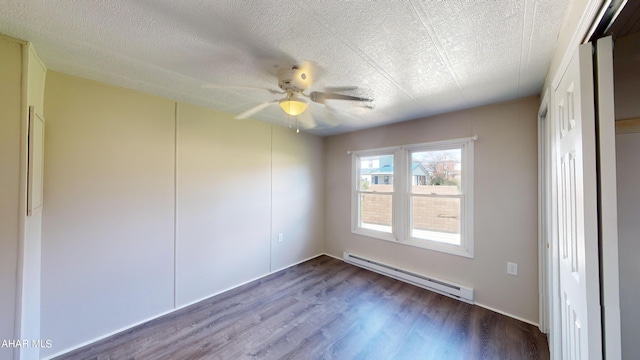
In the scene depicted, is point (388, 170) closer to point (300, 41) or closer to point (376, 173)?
point (376, 173)

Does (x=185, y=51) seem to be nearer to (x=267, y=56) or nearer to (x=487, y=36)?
(x=267, y=56)

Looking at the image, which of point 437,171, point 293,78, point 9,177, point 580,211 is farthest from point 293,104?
point 437,171

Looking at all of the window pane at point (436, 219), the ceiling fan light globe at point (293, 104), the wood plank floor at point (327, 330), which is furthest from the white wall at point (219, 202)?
the window pane at point (436, 219)

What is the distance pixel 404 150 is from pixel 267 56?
2297mm

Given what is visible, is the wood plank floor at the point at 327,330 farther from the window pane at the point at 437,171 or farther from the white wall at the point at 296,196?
the window pane at the point at 437,171

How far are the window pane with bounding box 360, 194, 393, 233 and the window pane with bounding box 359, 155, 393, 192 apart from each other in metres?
0.14

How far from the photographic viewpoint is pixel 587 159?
93 centimetres

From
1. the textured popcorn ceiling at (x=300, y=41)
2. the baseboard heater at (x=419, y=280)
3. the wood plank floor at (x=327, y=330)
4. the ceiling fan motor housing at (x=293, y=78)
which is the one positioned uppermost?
the textured popcorn ceiling at (x=300, y=41)

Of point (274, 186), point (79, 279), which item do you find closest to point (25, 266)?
point (79, 279)

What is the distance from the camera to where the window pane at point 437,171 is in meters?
2.74

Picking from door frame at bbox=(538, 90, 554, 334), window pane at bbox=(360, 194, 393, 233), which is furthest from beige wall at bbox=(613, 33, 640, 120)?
window pane at bbox=(360, 194, 393, 233)

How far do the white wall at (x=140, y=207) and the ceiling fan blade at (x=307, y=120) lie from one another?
544mm

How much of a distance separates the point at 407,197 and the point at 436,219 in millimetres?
461

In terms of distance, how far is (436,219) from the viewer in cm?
291
